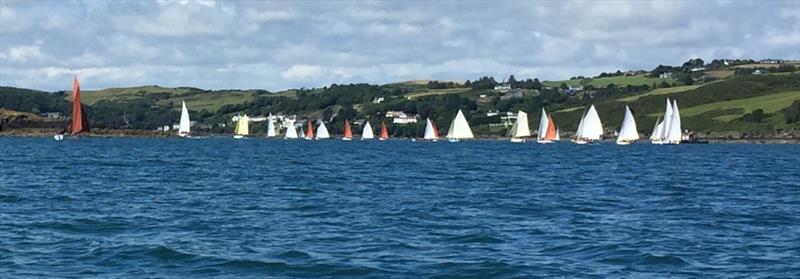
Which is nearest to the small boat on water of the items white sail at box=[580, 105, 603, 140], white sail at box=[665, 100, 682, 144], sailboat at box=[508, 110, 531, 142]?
white sail at box=[665, 100, 682, 144]

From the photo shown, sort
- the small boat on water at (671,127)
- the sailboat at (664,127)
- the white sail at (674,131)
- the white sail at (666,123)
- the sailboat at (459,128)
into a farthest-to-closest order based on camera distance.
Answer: the sailboat at (459,128) < the sailboat at (664,127) < the white sail at (666,123) < the white sail at (674,131) < the small boat on water at (671,127)

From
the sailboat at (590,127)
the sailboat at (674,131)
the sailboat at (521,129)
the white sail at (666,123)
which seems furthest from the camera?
the sailboat at (521,129)

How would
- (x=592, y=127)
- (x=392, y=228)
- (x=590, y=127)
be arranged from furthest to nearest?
(x=590, y=127), (x=592, y=127), (x=392, y=228)

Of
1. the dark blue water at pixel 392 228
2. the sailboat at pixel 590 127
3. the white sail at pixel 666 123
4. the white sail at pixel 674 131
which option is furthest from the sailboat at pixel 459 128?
the dark blue water at pixel 392 228

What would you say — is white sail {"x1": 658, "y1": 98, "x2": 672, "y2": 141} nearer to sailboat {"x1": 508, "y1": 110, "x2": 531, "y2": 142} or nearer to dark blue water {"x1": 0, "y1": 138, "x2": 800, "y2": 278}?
sailboat {"x1": 508, "y1": 110, "x2": 531, "y2": 142}

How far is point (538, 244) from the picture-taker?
2748cm

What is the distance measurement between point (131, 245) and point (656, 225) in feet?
48.3

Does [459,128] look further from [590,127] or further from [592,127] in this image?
[592,127]

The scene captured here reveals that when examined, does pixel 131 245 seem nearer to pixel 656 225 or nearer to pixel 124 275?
pixel 124 275

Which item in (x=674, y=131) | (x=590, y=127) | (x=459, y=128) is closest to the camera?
(x=674, y=131)

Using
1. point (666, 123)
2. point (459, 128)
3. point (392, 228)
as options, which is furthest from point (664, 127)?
point (392, 228)

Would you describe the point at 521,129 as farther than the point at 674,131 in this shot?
Yes

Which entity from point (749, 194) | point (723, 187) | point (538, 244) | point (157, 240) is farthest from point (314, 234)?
point (723, 187)

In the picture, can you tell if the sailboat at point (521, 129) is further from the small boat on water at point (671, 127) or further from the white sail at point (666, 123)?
the small boat on water at point (671, 127)
